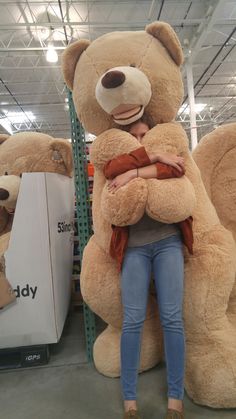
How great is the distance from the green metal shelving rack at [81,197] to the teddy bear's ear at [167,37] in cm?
53

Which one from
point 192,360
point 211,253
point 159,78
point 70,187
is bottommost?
point 192,360

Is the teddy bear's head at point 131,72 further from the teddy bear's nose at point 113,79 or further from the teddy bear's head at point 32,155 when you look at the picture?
the teddy bear's head at point 32,155

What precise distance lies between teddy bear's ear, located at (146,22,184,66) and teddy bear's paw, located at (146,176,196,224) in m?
0.61

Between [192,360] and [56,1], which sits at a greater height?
[56,1]

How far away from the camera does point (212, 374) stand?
126 cm

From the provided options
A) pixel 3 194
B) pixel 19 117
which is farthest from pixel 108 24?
pixel 19 117

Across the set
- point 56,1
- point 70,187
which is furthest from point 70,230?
point 56,1

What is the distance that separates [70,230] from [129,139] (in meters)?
1.10

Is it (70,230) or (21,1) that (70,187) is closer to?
(70,230)

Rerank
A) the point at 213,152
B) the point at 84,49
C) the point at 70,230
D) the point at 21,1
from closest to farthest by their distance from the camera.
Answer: the point at 84,49 < the point at 213,152 < the point at 70,230 < the point at 21,1

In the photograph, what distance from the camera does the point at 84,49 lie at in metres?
1.47

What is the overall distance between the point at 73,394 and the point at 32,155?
129cm

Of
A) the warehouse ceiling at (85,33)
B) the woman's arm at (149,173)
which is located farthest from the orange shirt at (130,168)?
the warehouse ceiling at (85,33)

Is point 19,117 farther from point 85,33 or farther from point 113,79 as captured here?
point 113,79
